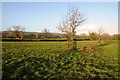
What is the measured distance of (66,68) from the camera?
475 inches

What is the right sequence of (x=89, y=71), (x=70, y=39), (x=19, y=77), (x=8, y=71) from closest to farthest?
(x=19, y=77)
(x=8, y=71)
(x=89, y=71)
(x=70, y=39)

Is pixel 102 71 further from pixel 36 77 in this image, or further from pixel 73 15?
pixel 73 15

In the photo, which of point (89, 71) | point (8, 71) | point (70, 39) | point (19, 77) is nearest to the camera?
point (19, 77)

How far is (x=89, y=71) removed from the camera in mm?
11484

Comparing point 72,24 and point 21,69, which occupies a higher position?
point 72,24

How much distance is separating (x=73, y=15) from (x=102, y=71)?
1573cm

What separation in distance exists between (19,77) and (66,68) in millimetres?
3448

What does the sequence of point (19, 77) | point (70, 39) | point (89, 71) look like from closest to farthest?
point (19, 77) → point (89, 71) → point (70, 39)

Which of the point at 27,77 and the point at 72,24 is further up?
the point at 72,24

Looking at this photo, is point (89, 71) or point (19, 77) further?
point (89, 71)

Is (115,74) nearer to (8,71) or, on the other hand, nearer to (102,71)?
(102,71)

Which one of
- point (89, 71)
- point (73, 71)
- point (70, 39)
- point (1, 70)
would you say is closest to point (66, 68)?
point (73, 71)

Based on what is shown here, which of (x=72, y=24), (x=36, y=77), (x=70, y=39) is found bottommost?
(x=36, y=77)

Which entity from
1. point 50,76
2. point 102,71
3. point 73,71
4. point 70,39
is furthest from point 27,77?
point 70,39
